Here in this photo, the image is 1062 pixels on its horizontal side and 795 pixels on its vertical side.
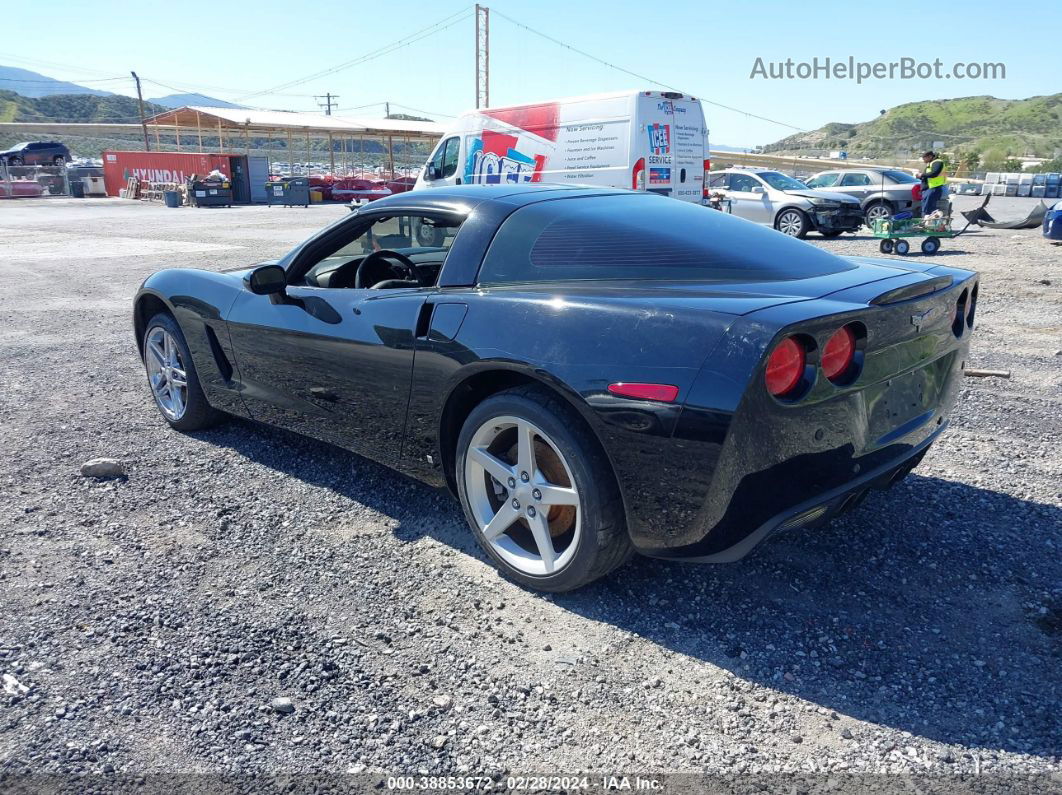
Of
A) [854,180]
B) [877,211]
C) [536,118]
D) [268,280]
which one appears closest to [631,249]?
[268,280]

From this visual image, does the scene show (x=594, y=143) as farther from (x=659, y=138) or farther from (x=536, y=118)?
(x=536, y=118)

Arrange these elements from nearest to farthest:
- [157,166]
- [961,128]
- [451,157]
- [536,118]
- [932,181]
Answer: [536,118]
[932,181]
[451,157]
[157,166]
[961,128]

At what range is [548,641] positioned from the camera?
2711mm

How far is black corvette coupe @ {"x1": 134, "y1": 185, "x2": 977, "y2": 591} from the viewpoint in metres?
2.45

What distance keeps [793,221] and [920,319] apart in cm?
1483

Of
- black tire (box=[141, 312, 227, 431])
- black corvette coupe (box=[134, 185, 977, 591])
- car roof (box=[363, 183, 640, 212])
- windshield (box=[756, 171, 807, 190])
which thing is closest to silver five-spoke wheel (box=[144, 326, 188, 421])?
black tire (box=[141, 312, 227, 431])

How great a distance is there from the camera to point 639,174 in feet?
44.3

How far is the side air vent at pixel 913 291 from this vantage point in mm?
2672

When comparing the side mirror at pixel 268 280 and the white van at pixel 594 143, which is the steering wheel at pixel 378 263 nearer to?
the side mirror at pixel 268 280

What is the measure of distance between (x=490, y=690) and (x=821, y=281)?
5.86 feet

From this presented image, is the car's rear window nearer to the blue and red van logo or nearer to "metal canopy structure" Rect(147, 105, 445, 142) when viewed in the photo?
the blue and red van logo

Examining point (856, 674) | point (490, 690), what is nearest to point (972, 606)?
point (856, 674)

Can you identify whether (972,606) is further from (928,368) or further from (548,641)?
(548,641)

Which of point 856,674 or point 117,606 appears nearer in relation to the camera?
point 856,674
